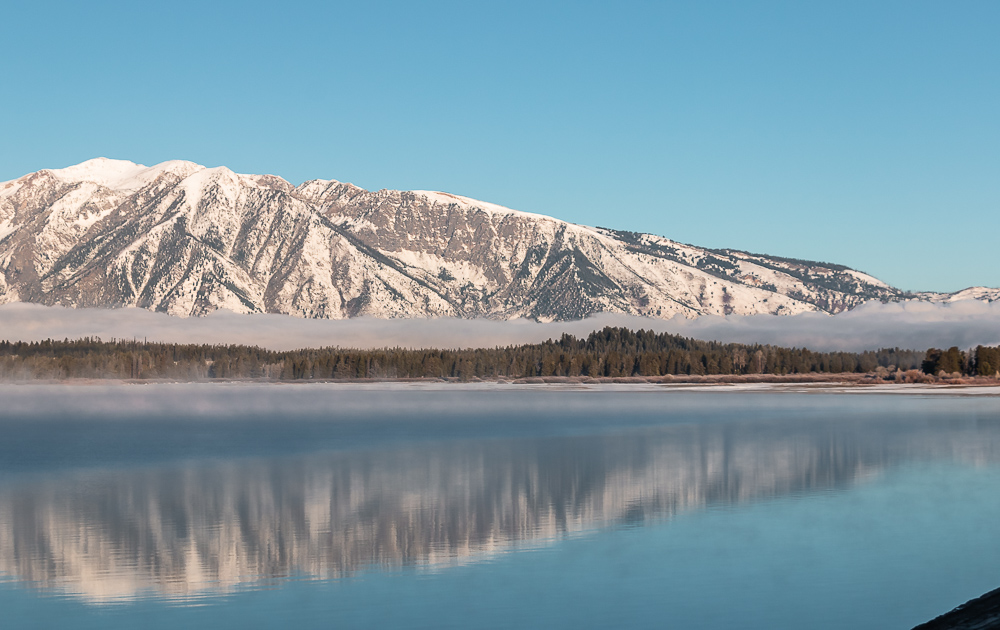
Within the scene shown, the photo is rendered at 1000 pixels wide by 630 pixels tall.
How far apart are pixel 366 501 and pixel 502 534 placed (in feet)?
31.9

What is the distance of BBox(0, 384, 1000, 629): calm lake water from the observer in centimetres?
2442

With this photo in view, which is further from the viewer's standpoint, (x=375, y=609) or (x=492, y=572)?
(x=492, y=572)

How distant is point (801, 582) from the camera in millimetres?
26922

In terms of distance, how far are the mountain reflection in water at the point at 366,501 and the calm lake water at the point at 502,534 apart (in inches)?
6.3

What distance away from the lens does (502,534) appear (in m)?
34.2

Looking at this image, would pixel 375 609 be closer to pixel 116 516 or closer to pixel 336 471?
pixel 116 516

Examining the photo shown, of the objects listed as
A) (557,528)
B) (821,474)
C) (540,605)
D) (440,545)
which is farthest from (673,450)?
(540,605)

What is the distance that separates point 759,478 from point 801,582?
2334 cm

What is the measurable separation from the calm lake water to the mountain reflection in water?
16cm

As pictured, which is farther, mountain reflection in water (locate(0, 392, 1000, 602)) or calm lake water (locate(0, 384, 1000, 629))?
mountain reflection in water (locate(0, 392, 1000, 602))

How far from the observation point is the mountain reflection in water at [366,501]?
2958 cm

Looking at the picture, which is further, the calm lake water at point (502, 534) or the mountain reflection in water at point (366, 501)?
the mountain reflection in water at point (366, 501)

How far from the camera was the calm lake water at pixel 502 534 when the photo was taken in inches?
961

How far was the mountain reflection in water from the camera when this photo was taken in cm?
2958
